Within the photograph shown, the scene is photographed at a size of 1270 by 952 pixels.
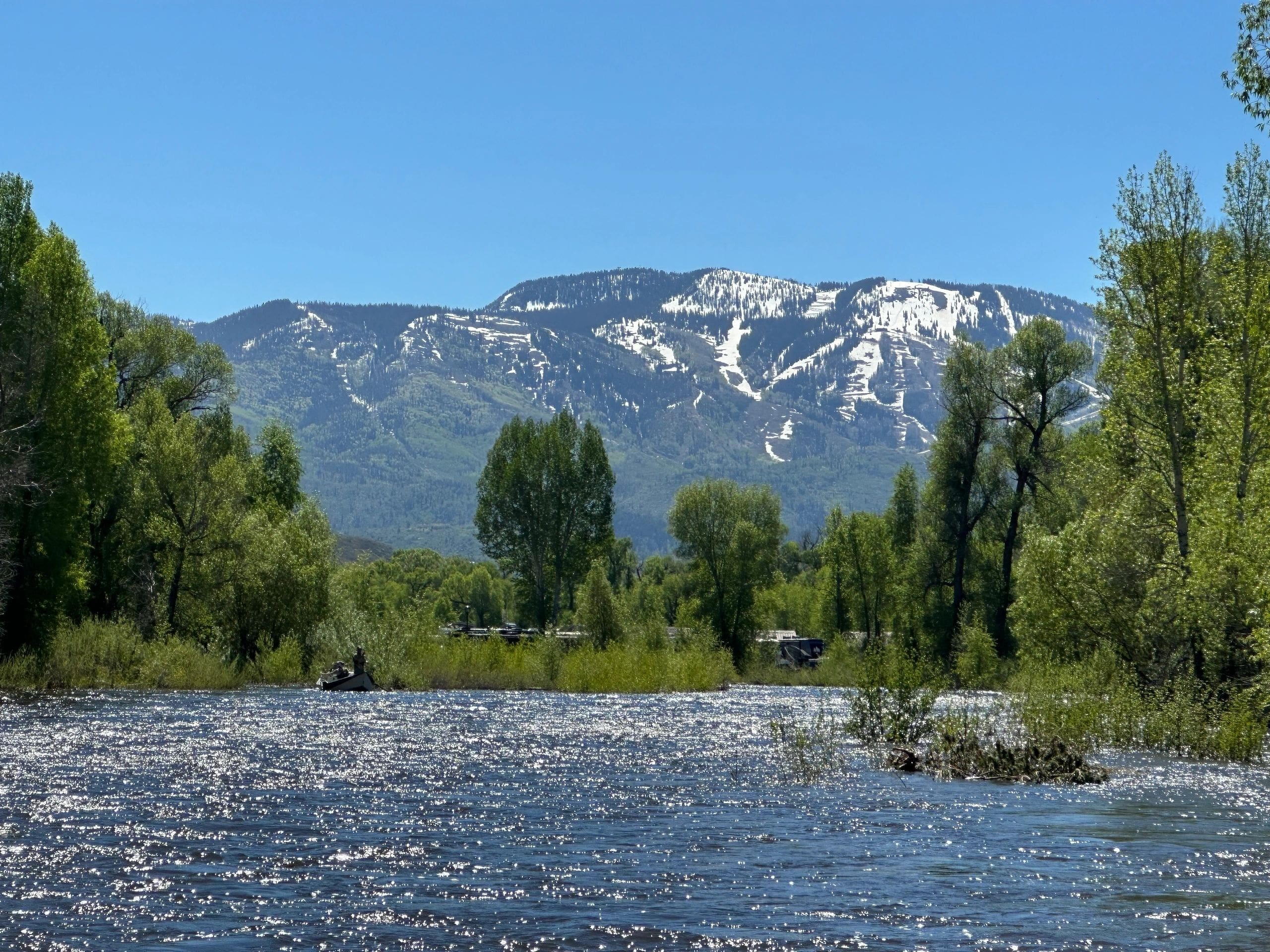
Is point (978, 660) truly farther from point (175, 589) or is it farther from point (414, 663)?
point (175, 589)

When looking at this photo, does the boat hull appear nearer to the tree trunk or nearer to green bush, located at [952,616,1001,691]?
the tree trunk

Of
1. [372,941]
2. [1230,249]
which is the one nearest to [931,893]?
[372,941]

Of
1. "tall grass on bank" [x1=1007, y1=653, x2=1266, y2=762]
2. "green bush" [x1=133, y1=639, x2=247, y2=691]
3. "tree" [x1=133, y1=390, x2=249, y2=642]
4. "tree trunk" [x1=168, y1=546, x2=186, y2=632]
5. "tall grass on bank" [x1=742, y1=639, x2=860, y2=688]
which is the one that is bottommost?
"tall grass on bank" [x1=742, y1=639, x2=860, y2=688]

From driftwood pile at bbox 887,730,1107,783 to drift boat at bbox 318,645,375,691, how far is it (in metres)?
33.9

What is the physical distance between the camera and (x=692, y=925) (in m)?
15.0

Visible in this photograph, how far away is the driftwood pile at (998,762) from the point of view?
29.0 metres

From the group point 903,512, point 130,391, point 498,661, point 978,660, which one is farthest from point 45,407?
point 903,512

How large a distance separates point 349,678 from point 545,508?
43.0 m

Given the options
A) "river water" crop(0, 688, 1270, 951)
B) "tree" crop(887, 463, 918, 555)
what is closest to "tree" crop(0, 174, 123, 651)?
"river water" crop(0, 688, 1270, 951)

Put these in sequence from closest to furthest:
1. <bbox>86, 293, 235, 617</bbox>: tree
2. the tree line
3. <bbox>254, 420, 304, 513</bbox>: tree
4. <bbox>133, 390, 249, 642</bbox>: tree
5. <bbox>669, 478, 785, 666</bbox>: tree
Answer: the tree line, <bbox>86, 293, 235, 617</bbox>: tree, <bbox>133, 390, 249, 642</bbox>: tree, <bbox>254, 420, 304, 513</bbox>: tree, <bbox>669, 478, 785, 666</bbox>: tree

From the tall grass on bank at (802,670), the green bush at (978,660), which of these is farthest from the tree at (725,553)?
the green bush at (978,660)

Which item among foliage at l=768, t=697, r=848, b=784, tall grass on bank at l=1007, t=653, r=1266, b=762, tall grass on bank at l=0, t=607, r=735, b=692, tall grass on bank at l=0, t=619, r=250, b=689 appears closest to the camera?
foliage at l=768, t=697, r=848, b=784

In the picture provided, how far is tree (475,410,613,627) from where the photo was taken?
10250 cm

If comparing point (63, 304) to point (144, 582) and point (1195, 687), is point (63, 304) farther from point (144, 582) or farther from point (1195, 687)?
point (1195, 687)
